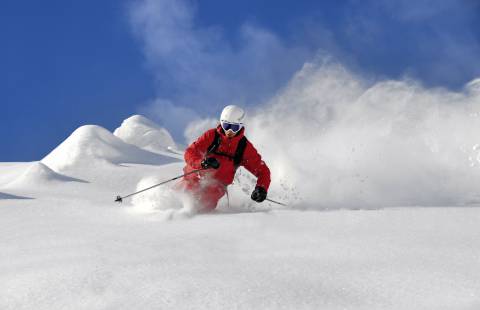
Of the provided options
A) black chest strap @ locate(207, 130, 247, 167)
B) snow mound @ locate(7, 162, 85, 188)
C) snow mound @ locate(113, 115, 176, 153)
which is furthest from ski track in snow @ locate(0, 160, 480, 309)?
snow mound @ locate(113, 115, 176, 153)

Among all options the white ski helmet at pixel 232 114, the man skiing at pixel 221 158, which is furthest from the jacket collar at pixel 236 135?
the white ski helmet at pixel 232 114

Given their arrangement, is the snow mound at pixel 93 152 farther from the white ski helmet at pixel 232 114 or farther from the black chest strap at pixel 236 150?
the white ski helmet at pixel 232 114

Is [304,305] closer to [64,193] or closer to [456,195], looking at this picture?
[456,195]

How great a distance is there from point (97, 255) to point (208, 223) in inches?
55.3

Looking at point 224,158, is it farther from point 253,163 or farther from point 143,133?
point 143,133

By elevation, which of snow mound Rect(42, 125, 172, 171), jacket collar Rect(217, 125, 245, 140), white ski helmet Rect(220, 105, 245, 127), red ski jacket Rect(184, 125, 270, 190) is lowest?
red ski jacket Rect(184, 125, 270, 190)

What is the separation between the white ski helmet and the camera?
657 cm

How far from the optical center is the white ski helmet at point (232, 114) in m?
6.57

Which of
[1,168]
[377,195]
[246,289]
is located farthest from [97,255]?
[1,168]

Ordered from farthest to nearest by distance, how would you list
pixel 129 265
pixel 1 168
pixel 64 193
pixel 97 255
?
pixel 1 168 → pixel 64 193 → pixel 97 255 → pixel 129 265

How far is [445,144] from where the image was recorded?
14.0 metres

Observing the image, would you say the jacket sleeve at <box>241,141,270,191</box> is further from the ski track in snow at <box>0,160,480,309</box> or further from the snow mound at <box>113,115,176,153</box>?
the snow mound at <box>113,115,176,153</box>

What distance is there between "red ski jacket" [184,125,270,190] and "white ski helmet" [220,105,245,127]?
18 cm

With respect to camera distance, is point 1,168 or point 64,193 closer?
point 64,193
